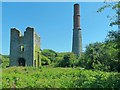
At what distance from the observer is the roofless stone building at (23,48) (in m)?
32.4

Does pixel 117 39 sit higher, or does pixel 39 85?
pixel 117 39

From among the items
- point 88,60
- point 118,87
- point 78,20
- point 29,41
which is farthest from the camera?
point 78,20

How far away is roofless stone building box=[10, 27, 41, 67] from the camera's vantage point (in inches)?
1277

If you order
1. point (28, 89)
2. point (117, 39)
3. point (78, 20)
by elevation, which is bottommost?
point (28, 89)

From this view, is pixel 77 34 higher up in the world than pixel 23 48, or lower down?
higher up

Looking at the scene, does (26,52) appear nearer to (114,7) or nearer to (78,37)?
(78,37)

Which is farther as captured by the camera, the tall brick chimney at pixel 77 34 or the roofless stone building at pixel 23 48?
the tall brick chimney at pixel 77 34

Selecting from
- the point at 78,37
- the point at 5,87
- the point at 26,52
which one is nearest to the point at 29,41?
the point at 26,52

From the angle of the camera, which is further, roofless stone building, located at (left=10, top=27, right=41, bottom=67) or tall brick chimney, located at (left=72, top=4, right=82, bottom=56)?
tall brick chimney, located at (left=72, top=4, right=82, bottom=56)

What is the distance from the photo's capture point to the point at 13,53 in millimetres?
33312

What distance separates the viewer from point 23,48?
3303 centimetres

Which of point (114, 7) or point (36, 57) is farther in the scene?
point (36, 57)

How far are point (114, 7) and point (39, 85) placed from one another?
312cm

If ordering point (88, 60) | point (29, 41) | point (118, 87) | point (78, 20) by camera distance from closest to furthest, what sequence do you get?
point (118, 87) → point (88, 60) → point (29, 41) → point (78, 20)
